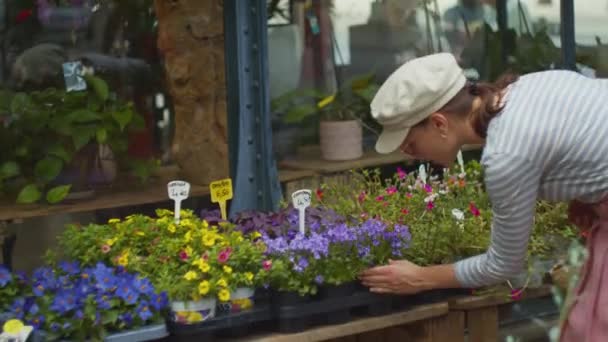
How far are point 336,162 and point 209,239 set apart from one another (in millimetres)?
1511

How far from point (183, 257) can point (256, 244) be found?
0.22 m

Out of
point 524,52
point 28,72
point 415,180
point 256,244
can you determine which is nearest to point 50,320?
point 256,244

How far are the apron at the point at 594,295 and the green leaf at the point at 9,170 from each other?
2.10 m

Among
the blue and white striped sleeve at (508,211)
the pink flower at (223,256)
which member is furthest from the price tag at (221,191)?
the blue and white striped sleeve at (508,211)

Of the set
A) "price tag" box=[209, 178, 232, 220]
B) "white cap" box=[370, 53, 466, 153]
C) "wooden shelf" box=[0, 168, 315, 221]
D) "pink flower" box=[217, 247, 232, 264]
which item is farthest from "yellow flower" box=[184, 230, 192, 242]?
"wooden shelf" box=[0, 168, 315, 221]

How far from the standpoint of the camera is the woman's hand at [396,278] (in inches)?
118

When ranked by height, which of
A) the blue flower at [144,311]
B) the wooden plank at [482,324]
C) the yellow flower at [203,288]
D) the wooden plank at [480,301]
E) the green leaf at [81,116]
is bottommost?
the wooden plank at [482,324]

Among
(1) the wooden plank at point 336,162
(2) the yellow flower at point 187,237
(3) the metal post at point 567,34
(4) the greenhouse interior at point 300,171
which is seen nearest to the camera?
(4) the greenhouse interior at point 300,171

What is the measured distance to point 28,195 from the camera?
3.80 meters

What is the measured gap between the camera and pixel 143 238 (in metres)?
3.19

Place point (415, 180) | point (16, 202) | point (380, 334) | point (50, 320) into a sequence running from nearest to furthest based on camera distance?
point (50, 320), point (380, 334), point (16, 202), point (415, 180)

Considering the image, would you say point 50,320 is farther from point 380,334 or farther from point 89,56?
point 89,56

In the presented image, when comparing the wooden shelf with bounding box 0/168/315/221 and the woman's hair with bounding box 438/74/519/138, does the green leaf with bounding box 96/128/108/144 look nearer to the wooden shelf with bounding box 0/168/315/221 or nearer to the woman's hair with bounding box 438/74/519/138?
the wooden shelf with bounding box 0/168/315/221

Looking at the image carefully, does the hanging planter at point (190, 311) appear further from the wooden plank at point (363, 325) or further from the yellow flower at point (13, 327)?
the yellow flower at point (13, 327)
